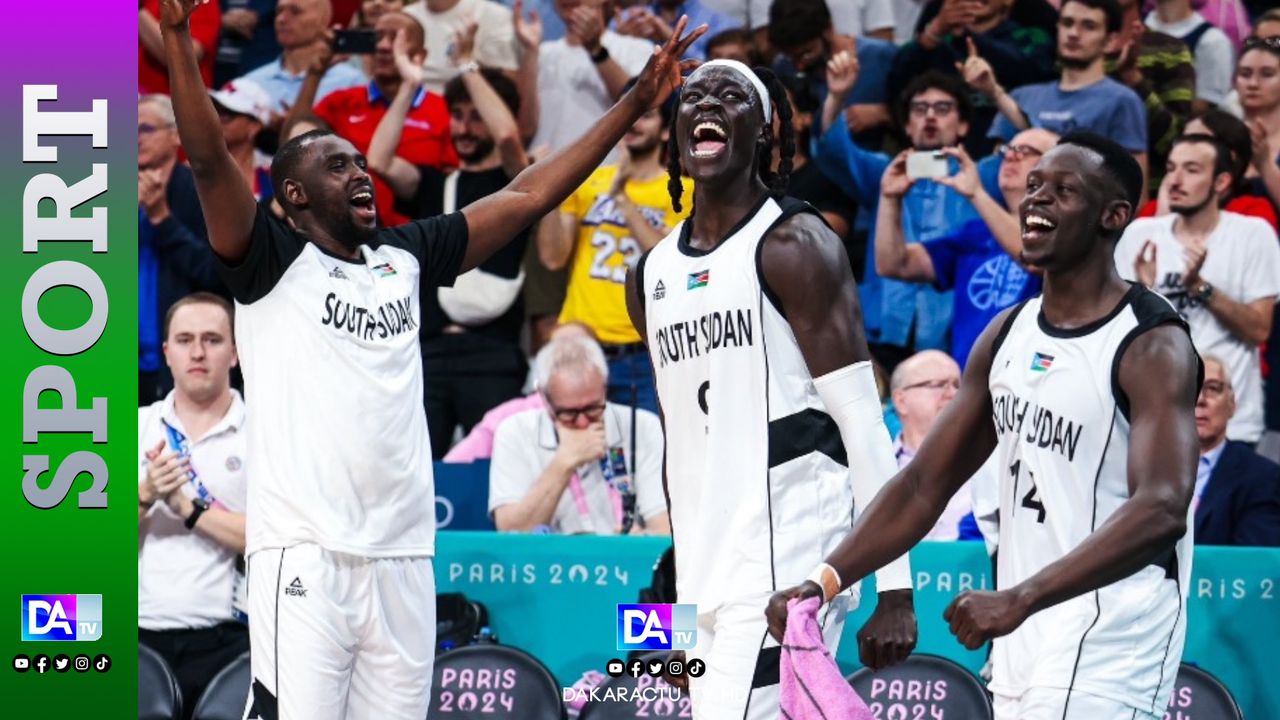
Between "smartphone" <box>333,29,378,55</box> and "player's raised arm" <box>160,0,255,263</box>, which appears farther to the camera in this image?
"smartphone" <box>333,29,378,55</box>

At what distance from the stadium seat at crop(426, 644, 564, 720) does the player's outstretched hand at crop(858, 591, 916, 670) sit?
103 inches

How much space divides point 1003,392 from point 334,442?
194 centimetres

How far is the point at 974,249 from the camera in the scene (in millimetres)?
9133

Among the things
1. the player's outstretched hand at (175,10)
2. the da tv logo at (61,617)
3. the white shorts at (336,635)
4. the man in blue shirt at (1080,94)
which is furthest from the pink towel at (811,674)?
the man in blue shirt at (1080,94)

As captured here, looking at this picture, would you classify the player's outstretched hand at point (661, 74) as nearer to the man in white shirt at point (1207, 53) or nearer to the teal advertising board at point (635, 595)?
the teal advertising board at point (635, 595)

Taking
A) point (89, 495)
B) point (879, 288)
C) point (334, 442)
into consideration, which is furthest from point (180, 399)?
point (879, 288)

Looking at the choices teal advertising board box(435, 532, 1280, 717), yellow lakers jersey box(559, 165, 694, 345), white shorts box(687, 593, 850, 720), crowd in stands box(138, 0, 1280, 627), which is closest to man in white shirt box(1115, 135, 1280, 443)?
crowd in stands box(138, 0, 1280, 627)

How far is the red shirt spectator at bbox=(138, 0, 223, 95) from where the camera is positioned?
11.0 meters

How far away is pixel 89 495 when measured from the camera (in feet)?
25.5

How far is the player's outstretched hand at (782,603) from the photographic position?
4.39 metres

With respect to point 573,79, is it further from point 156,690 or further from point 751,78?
point 751,78

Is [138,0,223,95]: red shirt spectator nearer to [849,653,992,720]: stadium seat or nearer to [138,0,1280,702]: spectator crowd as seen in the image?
[138,0,1280,702]: spectator crowd

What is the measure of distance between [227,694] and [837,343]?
334 cm

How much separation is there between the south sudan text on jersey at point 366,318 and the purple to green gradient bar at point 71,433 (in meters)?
2.23
